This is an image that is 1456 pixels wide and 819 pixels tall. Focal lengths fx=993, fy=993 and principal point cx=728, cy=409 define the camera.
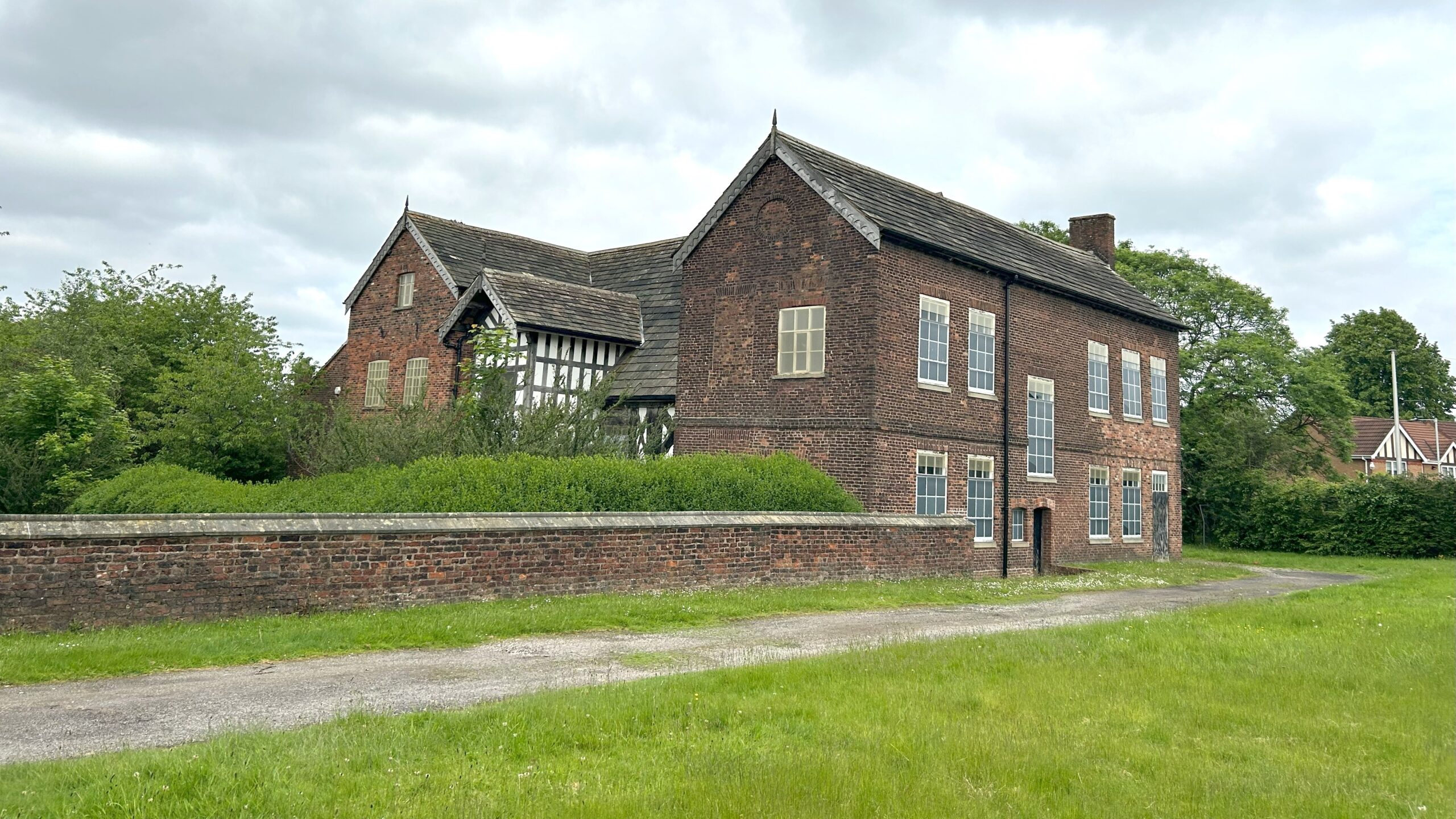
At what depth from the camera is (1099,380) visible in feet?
87.4

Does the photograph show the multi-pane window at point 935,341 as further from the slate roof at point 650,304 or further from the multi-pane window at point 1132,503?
the multi-pane window at point 1132,503

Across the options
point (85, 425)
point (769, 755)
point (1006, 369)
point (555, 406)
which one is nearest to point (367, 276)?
point (85, 425)

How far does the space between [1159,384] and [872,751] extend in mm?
26785

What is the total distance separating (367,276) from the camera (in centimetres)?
3056

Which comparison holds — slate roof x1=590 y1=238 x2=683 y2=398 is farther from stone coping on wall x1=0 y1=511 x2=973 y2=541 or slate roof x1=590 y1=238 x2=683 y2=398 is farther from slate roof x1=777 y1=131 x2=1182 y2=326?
stone coping on wall x1=0 y1=511 x2=973 y2=541

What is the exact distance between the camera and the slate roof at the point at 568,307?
22281mm

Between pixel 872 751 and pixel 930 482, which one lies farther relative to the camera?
pixel 930 482

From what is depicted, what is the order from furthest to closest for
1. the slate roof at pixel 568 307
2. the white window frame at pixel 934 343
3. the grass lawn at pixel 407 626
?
the slate roof at pixel 568 307 → the white window frame at pixel 934 343 → the grass lawn at pixel 407 626

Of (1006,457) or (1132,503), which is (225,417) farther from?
(1132,503)

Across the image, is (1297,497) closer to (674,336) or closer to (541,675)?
→ (674,336)

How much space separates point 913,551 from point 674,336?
9.12 meters

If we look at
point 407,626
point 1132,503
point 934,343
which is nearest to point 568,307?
point 934,343

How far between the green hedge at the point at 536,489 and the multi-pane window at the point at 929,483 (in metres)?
2.40

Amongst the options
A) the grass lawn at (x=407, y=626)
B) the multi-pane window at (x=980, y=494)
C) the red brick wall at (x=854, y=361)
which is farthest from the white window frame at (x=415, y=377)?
the grass lawn at (x=407, y=626)
